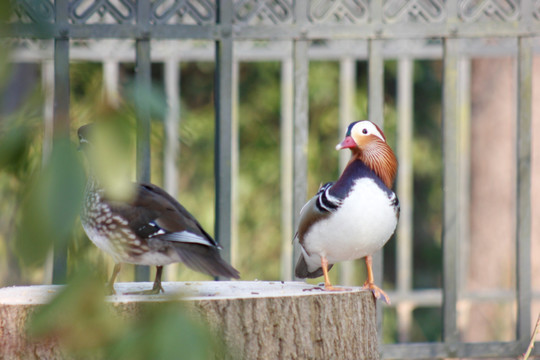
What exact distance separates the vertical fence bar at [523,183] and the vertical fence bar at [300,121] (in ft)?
2.72

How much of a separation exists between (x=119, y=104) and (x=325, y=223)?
183 cm

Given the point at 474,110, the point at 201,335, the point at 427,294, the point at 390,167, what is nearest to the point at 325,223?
the point at 390,167

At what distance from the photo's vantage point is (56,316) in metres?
0.67

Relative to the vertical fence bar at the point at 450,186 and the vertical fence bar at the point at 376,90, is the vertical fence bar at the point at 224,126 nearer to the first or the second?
the vertical fence bar at the point at 376,90

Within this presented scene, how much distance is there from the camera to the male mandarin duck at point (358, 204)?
236 centimetres

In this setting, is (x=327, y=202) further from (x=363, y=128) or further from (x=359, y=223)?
(x=363, y=128)

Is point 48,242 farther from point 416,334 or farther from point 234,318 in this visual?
point 416,334

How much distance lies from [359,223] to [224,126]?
86 cm

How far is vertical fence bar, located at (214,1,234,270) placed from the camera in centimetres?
304

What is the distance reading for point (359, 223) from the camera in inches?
93.0

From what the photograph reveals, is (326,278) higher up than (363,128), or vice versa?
(363,128)

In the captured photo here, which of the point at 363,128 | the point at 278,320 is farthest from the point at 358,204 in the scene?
the point at 278,320

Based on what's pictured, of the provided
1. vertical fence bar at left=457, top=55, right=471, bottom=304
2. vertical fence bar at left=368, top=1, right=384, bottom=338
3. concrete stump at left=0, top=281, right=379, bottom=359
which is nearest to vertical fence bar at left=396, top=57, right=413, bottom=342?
vertical fence bar at left=457, top=55, right=471, bottom=304

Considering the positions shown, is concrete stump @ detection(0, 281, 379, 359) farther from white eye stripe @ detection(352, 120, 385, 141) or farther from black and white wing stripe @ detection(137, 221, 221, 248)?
white eye stripe @ detection(352, 120, 385, 141)
